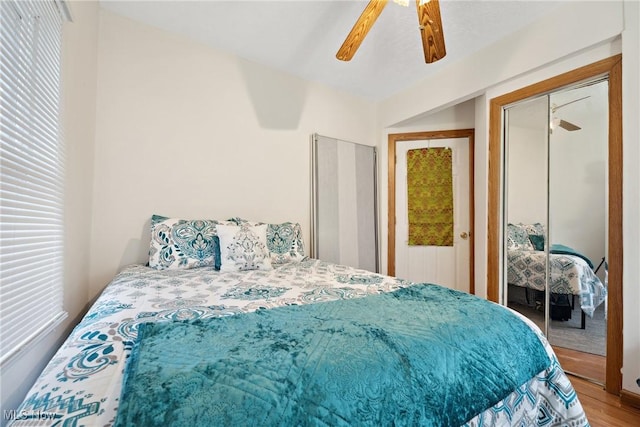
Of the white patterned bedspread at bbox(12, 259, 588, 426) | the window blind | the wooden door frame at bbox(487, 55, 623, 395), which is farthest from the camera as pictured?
the wooden door frame at bbox(487, 55, 623, 395)

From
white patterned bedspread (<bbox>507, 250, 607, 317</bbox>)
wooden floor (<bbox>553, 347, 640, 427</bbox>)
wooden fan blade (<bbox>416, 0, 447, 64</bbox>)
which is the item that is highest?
wooden fan blade (<bbox>416, 0, 447, 64</bbox>)

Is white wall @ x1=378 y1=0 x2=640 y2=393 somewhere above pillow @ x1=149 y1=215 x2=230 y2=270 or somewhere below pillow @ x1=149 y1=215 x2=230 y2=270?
above

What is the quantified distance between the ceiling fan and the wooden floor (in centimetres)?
228

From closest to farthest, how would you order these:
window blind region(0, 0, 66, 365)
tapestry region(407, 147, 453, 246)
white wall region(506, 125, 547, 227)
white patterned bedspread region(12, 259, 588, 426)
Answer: white patterned bedspread region(12, 259, 588, 426), window blind region(0, 0, 66, 365), white wall region(506, 125, 547, 227), tapestry region(407, 147, 453, 246)

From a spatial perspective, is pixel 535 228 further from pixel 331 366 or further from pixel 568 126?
pixel 331 366

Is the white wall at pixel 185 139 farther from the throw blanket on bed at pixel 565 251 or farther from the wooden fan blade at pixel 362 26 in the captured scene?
the throw blanket on bed at pixel 565 251

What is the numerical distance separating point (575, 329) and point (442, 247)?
1389mm

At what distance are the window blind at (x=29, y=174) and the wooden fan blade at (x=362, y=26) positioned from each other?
1.46m

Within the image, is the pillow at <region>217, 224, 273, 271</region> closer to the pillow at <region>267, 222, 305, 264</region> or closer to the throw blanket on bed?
the pillow at <region>267, 222, 305, 264</region>

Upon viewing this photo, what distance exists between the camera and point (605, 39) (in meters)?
1.70

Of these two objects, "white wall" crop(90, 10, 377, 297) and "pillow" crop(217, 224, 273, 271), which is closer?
"pillow" crop(217, 224, 273, 271)

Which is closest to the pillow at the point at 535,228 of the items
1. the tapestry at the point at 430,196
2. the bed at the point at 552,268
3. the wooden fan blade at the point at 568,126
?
the bed at the point at 552,268

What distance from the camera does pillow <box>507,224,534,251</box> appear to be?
226cm

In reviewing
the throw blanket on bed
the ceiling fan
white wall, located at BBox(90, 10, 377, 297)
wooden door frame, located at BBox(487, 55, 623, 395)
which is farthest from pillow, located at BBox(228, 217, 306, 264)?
wooden door frame, located at BBox(487, 55, 623, 395)
